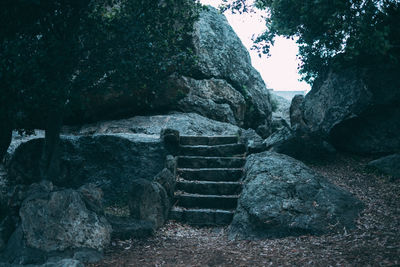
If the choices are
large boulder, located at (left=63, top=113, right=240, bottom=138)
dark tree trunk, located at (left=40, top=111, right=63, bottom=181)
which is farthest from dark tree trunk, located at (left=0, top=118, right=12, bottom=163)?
large boulder, located at (left=63, top=113, right=240, bottom=138)

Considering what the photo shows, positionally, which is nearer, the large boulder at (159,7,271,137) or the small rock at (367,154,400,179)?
the small rock at (367,154,400,179)

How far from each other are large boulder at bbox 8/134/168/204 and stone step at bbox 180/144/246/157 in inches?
29.9

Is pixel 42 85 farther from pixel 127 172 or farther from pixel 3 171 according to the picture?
pixel 3 171

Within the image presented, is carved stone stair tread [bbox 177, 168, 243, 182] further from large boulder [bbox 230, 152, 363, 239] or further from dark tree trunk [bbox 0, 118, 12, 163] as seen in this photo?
dark tree trunk [bbox 0, 118, 12, 163]

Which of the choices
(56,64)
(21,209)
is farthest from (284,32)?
(21,209)

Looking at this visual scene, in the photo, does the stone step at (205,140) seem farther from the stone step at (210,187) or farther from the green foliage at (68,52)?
the green foliage at (68,52)

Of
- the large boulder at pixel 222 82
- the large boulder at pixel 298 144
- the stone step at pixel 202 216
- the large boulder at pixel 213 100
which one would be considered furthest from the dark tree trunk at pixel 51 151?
the large boulder at pixel 213 100

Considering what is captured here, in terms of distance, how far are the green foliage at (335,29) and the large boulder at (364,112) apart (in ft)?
1.87

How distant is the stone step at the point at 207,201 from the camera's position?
8.02 m

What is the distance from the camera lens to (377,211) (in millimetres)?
6766

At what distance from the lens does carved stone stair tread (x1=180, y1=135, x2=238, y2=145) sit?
10000mm

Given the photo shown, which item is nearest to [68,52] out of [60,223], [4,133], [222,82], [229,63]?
[4,133]

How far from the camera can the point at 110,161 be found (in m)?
9.12

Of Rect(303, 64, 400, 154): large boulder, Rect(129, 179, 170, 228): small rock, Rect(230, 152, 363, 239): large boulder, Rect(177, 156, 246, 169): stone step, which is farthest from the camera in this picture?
Rect(303, 64, 400, 154): large boulder
